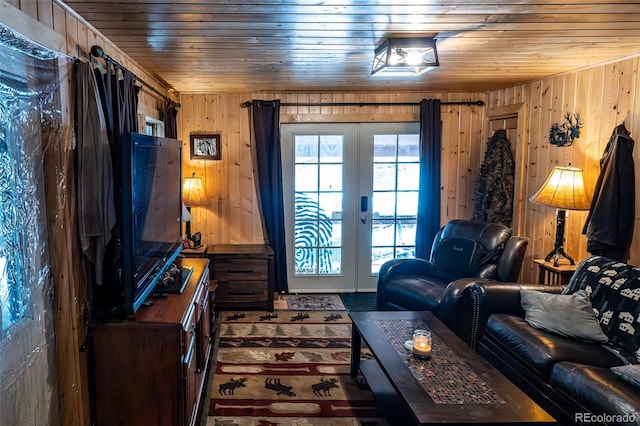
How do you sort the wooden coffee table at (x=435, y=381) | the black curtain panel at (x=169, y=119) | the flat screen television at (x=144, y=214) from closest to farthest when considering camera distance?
1. the wooden coffee table at (x=435, y=381)
2. the flat screen television at (x=144, y=214)
3. the black curtain panel at (x=169, y=119)

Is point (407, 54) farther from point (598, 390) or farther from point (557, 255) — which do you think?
point (557, 255)

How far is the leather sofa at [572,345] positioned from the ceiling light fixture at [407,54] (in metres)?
1.50

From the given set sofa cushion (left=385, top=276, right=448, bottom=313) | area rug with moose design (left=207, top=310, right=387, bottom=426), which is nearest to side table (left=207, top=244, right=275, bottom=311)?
area rug with moose design (left=207, top=310, right=387, bottom=426)

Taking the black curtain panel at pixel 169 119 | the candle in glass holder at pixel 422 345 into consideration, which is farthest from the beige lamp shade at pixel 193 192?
the candle in glass holder at pixel 422 345

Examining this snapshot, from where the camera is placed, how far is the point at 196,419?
2.35 m

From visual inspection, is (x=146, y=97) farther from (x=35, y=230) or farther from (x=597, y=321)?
(x=597, y=321)

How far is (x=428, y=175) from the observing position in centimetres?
458

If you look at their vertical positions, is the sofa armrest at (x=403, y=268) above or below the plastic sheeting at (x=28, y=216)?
below

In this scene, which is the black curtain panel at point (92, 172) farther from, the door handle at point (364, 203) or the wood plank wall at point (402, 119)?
the door handle at point (364, 203)

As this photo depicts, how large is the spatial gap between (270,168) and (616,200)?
2.94 meters

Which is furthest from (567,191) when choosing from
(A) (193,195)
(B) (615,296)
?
(A) (193,195)

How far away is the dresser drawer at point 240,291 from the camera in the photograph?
4.13 meters

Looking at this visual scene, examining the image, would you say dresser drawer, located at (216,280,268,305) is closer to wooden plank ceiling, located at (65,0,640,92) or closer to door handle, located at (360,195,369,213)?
door handle, located at (360,195,369,213)

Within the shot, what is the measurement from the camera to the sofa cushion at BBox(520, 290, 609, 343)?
2.47m
